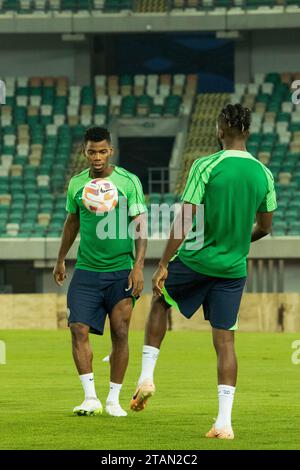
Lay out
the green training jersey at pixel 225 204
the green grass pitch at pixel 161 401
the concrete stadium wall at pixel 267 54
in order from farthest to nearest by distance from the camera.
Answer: the concrete stadium wall at pixel 267 54 < the green grass pitch at pixel 161 401 < the green training jersey at pixel 225 204

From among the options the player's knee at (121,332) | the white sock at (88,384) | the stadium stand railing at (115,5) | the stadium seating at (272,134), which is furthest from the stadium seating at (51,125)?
the white sock at (88,384)

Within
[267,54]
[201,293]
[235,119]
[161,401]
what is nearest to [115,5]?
[267,54]

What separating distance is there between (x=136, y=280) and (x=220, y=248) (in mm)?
1489

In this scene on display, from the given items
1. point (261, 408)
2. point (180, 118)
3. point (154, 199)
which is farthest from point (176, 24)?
point (261, 408)

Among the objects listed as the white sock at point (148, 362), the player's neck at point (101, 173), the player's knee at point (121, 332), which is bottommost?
the player's knee at point (121, 332)

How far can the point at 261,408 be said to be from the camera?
12.5 meters

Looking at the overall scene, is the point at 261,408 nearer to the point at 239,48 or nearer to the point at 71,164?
the point at 71,164

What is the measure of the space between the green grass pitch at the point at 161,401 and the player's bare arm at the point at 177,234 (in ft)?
3.56

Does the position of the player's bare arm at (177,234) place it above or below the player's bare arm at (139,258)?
above

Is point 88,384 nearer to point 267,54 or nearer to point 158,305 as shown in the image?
point 158,305

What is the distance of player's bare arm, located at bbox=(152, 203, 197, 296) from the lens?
30.7ft

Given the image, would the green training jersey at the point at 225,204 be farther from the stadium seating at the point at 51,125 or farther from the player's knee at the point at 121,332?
the stadium seating at the point at 51,125

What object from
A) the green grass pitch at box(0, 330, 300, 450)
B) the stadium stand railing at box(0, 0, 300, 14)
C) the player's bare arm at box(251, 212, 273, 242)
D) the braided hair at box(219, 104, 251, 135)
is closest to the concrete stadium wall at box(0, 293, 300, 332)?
the green grass pitch at box(0, 330, 300, 450)

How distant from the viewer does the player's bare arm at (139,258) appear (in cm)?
1102
